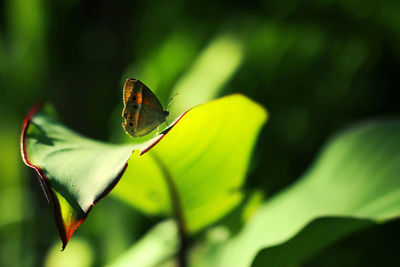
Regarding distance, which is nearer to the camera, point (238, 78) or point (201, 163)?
point (201, 163)

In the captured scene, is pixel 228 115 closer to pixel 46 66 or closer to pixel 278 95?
pixel 278 95

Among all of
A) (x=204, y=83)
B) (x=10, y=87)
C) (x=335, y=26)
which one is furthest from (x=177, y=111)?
(x=10, y=87)

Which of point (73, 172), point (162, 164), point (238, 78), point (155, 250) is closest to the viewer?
point (73, 172)

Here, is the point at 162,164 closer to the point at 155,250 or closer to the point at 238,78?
the point at 155,250

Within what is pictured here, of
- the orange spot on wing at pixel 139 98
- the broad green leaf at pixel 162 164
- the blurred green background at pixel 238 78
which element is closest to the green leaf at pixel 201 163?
the broad green leaf at pixel 162 164

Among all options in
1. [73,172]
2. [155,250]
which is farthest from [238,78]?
[73,172]

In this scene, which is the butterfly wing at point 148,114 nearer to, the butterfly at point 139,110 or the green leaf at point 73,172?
the butterfly at point 139,110

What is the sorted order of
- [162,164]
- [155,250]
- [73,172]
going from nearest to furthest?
[73,172] < [162,164] < [155,250]
